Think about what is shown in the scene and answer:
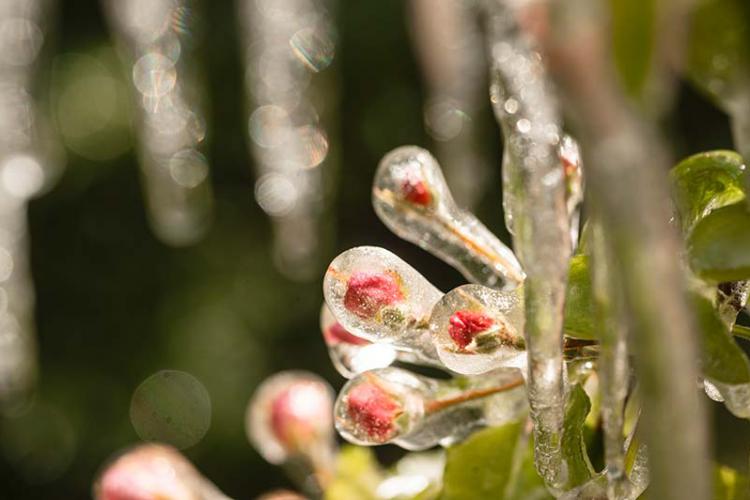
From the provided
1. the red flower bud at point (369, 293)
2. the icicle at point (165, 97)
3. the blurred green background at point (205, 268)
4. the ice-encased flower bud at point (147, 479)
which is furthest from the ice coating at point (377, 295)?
the blurred green background at point (205, 268)

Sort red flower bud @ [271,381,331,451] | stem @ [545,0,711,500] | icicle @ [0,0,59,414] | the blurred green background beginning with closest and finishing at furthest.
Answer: stem @ [545,0,711,500] < red flower bud @ [271,381,331,451] < icicle @ [0,0,59,414] < the blurred green background

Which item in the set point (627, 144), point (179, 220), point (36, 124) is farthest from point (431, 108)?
point (627, 144)

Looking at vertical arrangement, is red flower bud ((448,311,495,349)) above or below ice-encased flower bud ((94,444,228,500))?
above

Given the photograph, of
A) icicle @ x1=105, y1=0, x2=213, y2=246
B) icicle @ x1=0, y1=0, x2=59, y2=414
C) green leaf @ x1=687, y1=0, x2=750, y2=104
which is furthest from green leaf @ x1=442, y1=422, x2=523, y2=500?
icicle @ x1=105, y1=0, x2=213, y2=246

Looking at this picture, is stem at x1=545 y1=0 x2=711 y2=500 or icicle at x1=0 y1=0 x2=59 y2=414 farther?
icicle at x1=0 y1=0 x2=59 y2=414

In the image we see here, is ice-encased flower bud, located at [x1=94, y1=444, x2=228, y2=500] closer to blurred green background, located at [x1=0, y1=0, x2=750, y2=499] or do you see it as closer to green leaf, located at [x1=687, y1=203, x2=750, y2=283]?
green leaf, located at [x1=687, y1=203, x2=750, y2=283]

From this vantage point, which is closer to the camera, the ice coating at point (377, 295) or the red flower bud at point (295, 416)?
the ice coating at point (377, 295)

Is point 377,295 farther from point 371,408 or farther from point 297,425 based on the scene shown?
point 297,425

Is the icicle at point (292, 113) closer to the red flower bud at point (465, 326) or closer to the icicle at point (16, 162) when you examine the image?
the icicle at point (16, 162)
